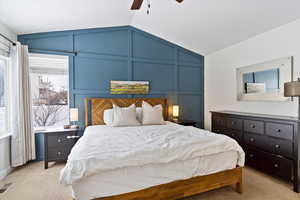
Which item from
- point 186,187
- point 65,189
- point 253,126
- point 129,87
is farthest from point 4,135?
point 253,126

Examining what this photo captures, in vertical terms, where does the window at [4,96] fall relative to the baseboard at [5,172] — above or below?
above

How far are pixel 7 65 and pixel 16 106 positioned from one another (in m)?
0.82

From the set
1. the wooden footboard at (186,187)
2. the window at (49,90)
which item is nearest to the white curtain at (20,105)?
the window at (49,90)

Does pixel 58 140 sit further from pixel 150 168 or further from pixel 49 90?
pixel 150 168

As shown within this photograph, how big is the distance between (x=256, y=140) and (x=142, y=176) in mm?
2297

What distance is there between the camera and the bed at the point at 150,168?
4.98 ft

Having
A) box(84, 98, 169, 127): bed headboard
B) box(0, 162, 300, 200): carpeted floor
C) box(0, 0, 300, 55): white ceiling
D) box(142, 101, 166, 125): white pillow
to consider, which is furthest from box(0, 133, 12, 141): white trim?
box(142, 101, 166, 125): white pillow

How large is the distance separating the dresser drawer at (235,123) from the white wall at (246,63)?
0.54 metres

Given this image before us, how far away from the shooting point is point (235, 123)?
318 centimetres

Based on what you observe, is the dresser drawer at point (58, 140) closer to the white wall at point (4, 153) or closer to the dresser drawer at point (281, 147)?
the white wall at point (4, 153)

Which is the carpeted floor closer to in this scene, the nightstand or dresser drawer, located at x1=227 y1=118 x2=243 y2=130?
the nightstand

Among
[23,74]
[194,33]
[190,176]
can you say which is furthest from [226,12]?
[23,74]

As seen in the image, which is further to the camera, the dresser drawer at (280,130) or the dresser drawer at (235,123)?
the dresser drawer at (235,123)

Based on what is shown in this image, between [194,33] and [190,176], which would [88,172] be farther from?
[194,33]
